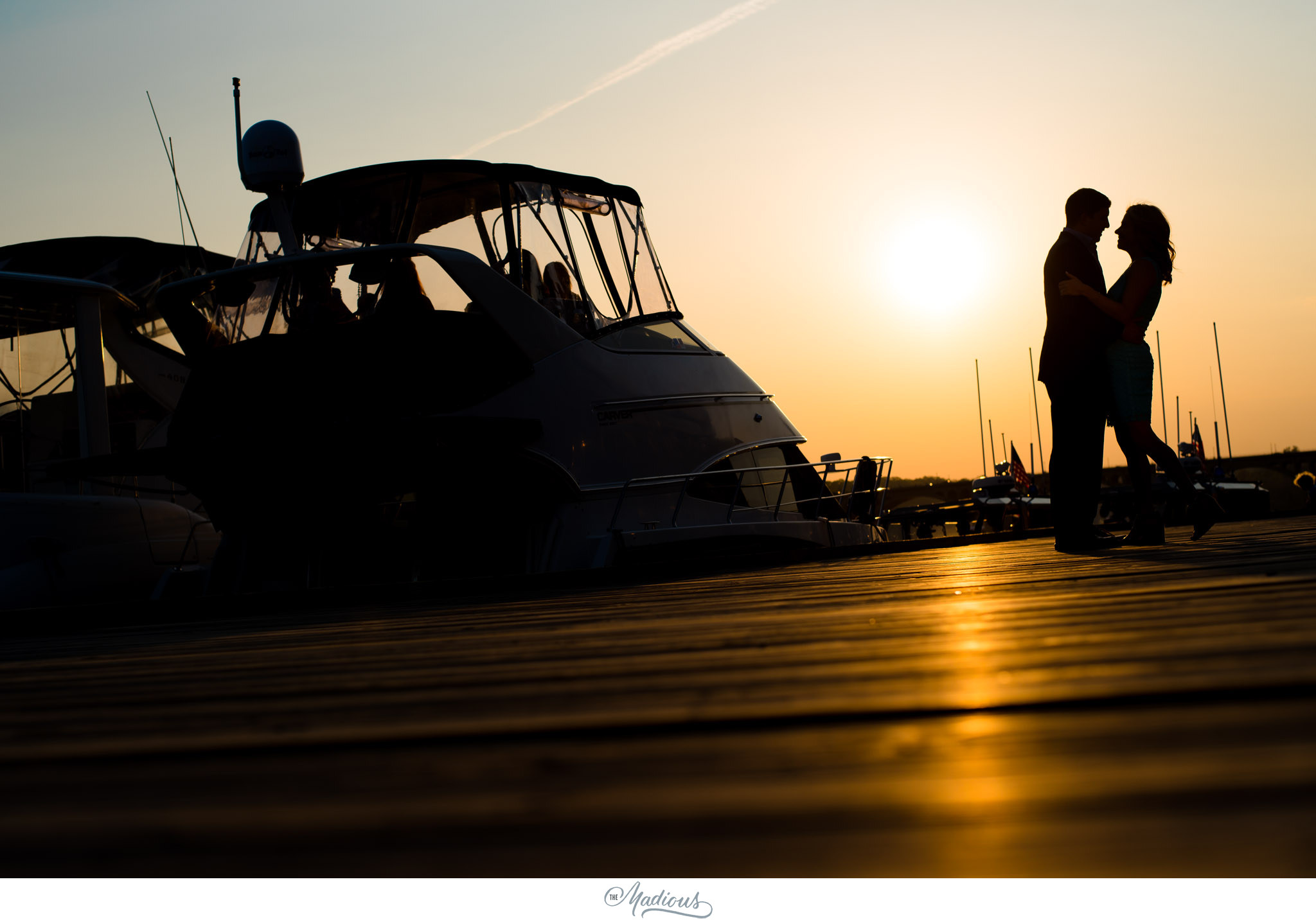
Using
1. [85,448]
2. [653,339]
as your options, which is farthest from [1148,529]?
[85,448]

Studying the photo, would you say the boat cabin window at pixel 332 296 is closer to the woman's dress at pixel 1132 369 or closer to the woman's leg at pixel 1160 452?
the woman's dress at pixel 1132 369

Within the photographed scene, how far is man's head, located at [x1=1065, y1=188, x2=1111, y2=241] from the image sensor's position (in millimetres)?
6117

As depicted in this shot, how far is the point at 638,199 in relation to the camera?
13.1 m

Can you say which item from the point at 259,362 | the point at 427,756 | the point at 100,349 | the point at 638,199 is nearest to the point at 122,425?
the point at 100,349

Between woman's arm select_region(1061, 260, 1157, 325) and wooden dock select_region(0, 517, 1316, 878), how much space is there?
383 centimetres

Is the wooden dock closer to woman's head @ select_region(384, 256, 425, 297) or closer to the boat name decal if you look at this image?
woman's head @ select_region(384, 256, 425, 297)

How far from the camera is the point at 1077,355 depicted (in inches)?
237

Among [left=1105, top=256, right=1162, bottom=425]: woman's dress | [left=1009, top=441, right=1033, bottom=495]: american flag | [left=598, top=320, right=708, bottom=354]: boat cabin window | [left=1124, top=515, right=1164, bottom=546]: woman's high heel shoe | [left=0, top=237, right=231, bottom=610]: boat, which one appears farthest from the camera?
[left=1009, top=441, right=1033, bottom=495]: american flag

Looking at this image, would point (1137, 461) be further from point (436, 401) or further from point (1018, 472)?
point (1018, 472)

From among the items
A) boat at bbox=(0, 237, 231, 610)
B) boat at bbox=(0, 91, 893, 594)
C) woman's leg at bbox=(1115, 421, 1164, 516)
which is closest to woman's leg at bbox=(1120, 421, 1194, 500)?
woman's leg at bbox=(1115, 421, 1164, 516)

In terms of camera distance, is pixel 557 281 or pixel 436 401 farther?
pixel 557 281
